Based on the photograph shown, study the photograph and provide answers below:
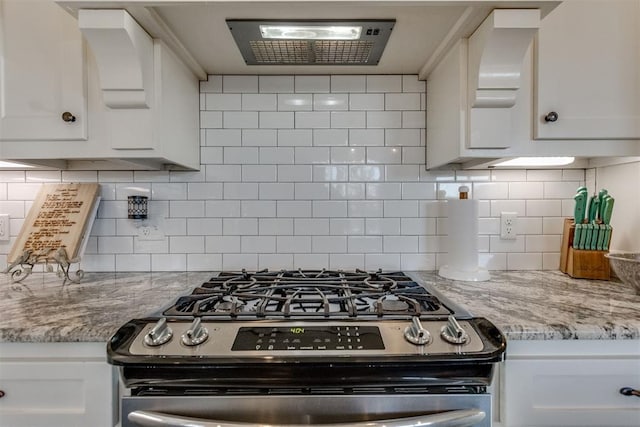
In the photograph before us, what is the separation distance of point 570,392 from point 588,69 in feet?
3.13

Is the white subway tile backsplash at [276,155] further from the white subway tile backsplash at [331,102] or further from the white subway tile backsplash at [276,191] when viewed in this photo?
the white subway tile backsplash at [331,102]

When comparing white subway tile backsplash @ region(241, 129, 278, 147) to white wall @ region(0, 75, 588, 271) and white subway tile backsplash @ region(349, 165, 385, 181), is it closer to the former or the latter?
white wall @ region(0, 75, 588, 271)

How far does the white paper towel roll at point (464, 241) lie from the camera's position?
1.32 metres

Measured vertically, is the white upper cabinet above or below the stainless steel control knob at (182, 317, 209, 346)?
above

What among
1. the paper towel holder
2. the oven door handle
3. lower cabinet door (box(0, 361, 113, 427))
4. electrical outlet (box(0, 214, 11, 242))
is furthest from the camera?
electrical outlet (box(0, 214, 11, 242))

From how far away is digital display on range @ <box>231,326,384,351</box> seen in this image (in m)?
0.78

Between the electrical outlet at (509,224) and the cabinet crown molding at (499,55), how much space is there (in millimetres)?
565

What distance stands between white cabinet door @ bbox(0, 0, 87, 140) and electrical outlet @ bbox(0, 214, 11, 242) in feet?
1.60

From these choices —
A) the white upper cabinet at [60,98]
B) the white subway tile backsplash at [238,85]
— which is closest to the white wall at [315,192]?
the white subway tile backsplash at [238,85]

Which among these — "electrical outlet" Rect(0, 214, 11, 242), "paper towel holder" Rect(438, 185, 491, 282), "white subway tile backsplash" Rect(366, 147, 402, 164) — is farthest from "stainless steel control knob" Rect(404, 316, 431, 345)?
"electrical outlet" Rect(0, 214, 11, 242)

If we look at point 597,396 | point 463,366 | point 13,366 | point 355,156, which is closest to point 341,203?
point 355,156

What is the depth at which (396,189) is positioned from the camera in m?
1.51

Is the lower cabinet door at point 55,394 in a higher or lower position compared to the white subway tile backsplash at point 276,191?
lower

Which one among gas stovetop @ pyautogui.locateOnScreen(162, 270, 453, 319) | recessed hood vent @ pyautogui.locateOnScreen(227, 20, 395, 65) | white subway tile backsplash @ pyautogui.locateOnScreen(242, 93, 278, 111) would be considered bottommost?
gas stovetop @ pyautogui.locateOnScreen(162, 270, 453, 319)
